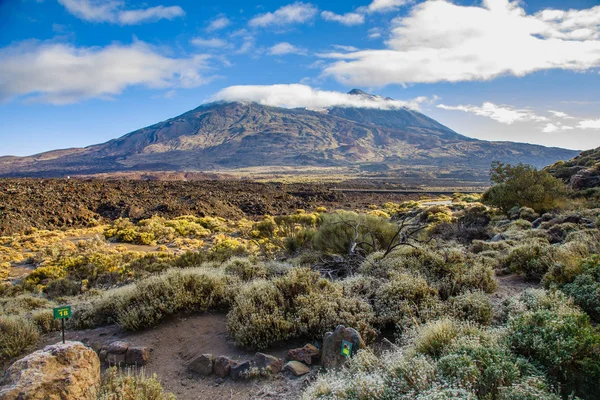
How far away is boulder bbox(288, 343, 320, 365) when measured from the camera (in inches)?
190

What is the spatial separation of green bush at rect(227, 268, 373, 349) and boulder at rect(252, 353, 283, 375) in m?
0.46

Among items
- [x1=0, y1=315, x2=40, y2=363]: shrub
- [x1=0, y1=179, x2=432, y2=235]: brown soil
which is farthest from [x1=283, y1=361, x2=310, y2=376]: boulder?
[x1=0, y1=179, x2=432, y2=235]: brown soil

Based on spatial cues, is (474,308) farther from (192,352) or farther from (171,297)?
(171,297)

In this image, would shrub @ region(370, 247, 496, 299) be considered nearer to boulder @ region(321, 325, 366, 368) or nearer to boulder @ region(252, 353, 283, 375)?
boulder @ region(321, 325, 366, 368)

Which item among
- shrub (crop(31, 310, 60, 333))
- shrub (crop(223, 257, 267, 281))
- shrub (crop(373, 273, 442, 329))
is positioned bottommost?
shrub (crop(31, 310, 60, 333))

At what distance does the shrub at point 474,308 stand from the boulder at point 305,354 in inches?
84.5

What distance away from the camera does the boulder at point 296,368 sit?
4.52 metres

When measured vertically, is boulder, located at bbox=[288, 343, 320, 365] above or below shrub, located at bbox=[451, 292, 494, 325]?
below

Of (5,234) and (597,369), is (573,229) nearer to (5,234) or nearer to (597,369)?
(597,369)

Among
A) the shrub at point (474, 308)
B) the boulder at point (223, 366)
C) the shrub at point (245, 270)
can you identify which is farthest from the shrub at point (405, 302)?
the shrub at point (245, 270)

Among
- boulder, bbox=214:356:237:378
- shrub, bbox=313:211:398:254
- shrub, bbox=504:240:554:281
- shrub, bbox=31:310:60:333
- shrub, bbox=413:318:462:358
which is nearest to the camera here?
shrub, bbox=413:318:462:358

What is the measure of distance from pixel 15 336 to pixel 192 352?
9.75 feet

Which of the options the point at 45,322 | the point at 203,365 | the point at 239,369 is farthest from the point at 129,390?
the point at 45,322

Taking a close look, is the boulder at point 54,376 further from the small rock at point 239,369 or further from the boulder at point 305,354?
the boulder at point 305,354
